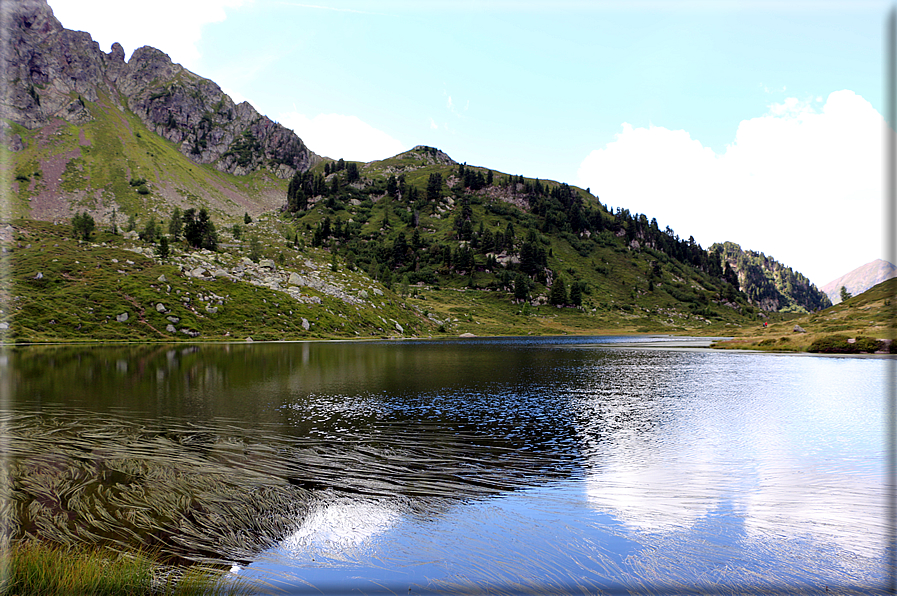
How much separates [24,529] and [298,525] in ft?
25.7

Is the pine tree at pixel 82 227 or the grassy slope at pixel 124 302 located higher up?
the pine tree at pixel 82 227

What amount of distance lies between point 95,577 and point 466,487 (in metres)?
11.4

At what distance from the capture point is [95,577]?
888 cm

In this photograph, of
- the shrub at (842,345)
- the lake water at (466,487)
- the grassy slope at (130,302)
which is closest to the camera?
the lake water at (466,487)

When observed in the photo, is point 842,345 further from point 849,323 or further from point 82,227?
point 82,227

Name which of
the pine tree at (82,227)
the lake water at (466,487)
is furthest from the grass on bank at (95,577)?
the pine tree at (82,227)

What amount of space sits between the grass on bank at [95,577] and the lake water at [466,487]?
1155mm

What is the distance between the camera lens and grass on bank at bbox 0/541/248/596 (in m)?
8.48

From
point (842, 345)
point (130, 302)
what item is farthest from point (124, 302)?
point (842, 345)

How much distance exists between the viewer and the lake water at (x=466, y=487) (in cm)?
1146

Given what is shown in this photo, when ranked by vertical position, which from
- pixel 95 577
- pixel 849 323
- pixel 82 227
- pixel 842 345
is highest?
pixel 82 227

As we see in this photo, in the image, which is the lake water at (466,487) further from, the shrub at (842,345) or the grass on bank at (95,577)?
the shrub at (842,345)

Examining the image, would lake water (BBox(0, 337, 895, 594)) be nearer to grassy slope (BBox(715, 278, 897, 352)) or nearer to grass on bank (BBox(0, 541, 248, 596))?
grass on bank (BBox(0, 541, 248, 596))

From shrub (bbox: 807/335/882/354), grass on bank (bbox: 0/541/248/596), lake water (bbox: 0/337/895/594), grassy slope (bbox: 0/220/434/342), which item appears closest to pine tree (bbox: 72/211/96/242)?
grassy slope (bbox: 0/220/434/342)
